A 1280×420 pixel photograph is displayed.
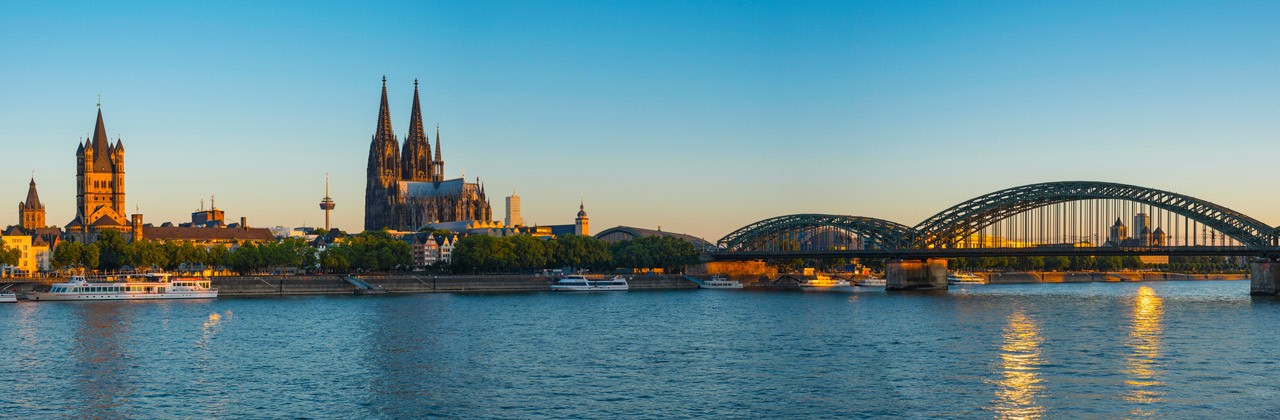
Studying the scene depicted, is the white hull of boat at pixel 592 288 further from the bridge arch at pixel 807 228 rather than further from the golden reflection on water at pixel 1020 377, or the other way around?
the golden reflection on water at pixel 1020 377

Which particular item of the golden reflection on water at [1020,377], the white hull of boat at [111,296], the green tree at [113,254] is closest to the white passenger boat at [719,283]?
the white hull of boat at [111,296]

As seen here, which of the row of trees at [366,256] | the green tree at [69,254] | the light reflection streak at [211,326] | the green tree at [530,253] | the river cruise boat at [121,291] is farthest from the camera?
the green tree at [530,253]

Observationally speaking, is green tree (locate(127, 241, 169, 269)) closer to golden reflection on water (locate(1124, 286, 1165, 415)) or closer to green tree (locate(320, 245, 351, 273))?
green tree (locate(320, 245, 351, 273))

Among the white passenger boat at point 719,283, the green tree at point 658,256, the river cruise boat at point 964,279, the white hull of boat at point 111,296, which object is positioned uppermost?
the green tree at point 658,256

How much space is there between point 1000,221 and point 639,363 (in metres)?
98.4

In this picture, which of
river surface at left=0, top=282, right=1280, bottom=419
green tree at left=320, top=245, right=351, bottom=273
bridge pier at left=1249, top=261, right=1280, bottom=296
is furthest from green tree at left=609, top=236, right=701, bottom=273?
river surface at left=0, top=282, right=1280, bottom=419

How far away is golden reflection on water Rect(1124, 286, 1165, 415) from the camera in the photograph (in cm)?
4241

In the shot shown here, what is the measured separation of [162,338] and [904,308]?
52879mm

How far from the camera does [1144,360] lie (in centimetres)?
5262

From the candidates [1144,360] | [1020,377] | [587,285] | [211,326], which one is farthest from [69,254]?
[1144,360]

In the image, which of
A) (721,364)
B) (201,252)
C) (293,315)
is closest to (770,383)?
(721,364)

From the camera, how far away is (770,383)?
46.2 metres

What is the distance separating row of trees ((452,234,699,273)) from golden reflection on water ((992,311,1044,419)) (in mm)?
92181

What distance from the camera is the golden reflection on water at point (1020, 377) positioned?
39.4m
